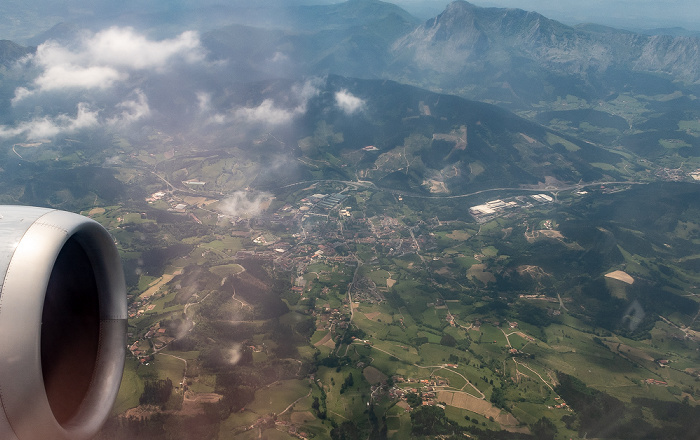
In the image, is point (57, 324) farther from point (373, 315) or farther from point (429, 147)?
point (429, 147)

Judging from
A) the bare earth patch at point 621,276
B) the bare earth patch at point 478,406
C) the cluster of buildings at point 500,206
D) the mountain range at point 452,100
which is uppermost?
the mountain range at point 452,100

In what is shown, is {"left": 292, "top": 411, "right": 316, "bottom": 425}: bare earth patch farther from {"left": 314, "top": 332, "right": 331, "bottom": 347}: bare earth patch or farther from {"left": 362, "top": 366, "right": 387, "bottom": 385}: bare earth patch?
{"left": 314, "top": 332, "right": 331, "bottom": 347}: bare earth patch

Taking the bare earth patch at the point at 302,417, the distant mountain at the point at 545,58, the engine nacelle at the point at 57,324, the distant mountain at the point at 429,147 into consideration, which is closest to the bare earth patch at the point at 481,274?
the distant mountain at the point at 429,147

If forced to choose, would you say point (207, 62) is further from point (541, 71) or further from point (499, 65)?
point (541, 71)

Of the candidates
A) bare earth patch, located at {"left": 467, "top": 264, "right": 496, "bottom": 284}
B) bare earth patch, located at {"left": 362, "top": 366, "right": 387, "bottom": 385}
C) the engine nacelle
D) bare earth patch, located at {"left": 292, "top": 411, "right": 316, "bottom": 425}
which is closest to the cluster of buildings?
bare earth patch, located at {"left": 467, "top": 264, "right": 496, "bottom": 284}

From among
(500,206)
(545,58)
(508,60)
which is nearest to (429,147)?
(500,206)

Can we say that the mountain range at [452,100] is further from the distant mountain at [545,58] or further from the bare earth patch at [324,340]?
the bare earth patch at [324,340]
